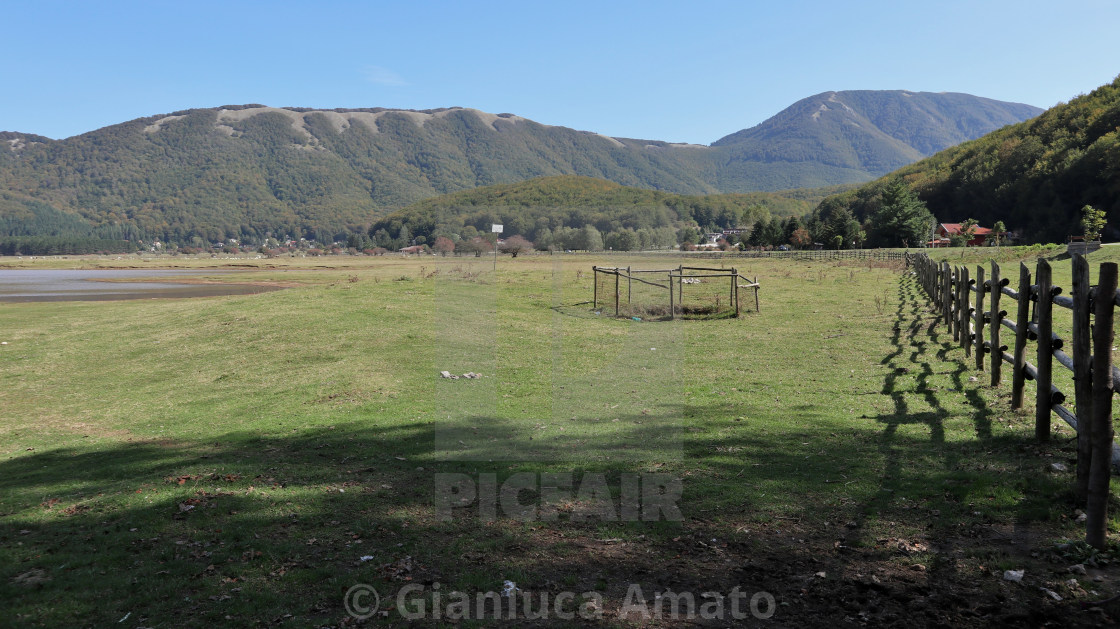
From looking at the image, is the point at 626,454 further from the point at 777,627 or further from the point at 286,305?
the point at 286,305

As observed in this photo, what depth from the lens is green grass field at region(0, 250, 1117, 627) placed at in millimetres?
4793

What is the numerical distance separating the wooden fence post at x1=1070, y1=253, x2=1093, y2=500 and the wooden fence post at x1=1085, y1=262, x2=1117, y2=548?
0.27 m

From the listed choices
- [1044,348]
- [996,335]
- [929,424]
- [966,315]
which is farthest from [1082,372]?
[966,315]

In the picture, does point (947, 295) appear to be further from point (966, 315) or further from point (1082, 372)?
point (1082, 372)

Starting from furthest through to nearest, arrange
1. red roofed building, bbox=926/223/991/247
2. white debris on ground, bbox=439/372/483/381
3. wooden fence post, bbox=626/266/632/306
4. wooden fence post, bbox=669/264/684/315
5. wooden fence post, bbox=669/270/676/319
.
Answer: red roofed building, bbox=926/223/991/247, wooden fence post, bbox=626/266/632/306, wooden fence post, bbox=669/270/676/319, wooden fence post, bbox=669/264/684/315, white debris on ground, bbox=439/372/483/381

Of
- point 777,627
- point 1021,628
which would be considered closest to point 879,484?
point 1021,628

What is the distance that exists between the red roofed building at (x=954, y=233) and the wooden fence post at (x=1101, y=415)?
126 metres

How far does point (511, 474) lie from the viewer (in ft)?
24.9

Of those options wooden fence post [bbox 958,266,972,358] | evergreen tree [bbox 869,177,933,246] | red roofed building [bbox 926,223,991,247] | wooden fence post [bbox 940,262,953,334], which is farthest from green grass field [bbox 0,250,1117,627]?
red roofed building [bbox 926,223,991,247]

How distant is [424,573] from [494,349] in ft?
41.3

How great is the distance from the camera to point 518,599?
4586mm

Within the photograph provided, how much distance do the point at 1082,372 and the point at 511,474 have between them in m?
5.56

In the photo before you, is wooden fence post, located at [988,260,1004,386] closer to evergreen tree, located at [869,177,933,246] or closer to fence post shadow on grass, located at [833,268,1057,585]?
fence post shadow on grass, located at [833,268,1057,585]

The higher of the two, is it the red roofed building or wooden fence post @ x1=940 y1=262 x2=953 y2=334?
the red roofed building
